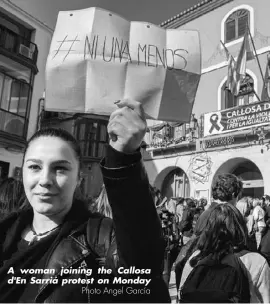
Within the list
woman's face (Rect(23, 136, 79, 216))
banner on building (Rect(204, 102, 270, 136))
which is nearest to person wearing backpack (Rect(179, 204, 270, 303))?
woman's face (Rect(23, 136, 79, 216))

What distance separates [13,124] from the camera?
1222cm

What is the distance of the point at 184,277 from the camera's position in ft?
7.80

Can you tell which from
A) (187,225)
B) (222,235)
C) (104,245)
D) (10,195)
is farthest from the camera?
(187,225)

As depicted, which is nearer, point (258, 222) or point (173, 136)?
point (258, 222)

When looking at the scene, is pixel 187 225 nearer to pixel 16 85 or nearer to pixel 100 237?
pixel 100 237

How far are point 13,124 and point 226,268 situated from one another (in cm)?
1162

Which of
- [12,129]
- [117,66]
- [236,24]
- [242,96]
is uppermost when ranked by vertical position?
[236,24]

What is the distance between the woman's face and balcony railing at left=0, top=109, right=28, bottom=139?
11393mm

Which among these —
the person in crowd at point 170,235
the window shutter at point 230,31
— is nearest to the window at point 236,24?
the window shutter at point 230,31

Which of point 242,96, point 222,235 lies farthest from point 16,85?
point 222,235

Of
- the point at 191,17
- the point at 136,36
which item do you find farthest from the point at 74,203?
the point at 191,17

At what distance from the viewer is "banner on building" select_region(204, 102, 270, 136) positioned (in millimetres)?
10461

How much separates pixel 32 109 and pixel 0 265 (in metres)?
13.1

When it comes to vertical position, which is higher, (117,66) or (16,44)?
(16,44)
